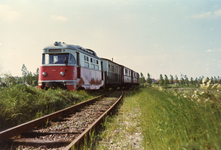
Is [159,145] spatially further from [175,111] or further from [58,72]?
[58,72]

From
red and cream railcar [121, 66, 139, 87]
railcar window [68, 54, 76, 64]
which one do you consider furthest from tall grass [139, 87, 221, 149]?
red and cream railcar [121, 66, 139, 87]

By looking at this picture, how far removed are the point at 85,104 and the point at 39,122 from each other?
12.3 ft

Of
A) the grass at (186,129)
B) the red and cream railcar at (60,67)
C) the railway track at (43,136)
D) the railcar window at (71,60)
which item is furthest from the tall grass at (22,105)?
the grass at (186,129)

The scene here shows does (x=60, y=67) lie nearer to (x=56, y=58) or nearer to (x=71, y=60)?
(x=56, y=58)

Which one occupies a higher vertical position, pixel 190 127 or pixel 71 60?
pixel 71 60

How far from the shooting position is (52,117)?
17.3ft

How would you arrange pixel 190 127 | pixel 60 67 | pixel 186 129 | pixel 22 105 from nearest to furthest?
pixel 190 127, pixel 186 129, pixel 22 105, pixel 60 67

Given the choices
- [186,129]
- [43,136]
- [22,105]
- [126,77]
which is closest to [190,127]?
[186,129]

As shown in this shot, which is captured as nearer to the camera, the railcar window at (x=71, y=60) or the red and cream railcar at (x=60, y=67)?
the red and cream railcar at (x=60, y=67)

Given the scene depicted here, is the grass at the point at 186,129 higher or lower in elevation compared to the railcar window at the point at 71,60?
lower

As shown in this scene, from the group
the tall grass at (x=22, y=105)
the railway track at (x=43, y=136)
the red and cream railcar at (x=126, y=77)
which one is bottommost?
the railway track at (x=43, y=136)

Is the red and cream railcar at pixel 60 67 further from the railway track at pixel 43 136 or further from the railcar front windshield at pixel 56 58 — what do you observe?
the railway track at pixel 43 136

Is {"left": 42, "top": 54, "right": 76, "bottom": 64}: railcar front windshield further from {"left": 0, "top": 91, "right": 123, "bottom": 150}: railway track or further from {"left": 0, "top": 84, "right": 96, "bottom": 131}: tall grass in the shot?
{"left": 0, "top": 91, "right": 123, "bottom": 150}: railway track

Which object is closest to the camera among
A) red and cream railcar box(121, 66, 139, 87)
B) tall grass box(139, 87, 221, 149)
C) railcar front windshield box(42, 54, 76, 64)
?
tall grass box(139, 87, 221, 149)
